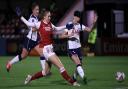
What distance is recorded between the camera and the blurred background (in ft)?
112

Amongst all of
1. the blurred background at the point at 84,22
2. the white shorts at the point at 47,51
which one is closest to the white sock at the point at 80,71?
the white shorts at the point at 47,51

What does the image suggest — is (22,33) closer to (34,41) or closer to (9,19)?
(9,19)

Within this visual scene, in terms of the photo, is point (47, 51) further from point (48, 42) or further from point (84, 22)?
point (84, 22)

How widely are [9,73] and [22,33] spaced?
16.7 m

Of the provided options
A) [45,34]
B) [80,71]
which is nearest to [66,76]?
[80,71]

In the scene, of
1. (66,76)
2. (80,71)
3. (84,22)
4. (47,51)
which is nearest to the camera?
(47,51)

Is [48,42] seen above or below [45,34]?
below

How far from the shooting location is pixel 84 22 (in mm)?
40344

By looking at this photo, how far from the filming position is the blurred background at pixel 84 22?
34.3 metres

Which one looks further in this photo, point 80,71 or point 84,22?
point 84,22

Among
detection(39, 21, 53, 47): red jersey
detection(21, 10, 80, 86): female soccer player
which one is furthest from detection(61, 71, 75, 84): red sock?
detection(39, 21, 53, 47): red jersey

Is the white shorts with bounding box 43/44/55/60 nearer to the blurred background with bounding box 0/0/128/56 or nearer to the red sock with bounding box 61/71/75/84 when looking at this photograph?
the red sock with bounding box 61/71/75/84

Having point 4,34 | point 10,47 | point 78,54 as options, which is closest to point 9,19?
point 4,34

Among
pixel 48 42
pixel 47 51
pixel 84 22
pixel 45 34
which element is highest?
pixel 45 34
